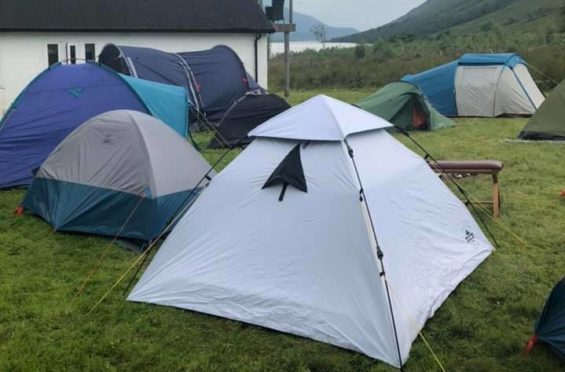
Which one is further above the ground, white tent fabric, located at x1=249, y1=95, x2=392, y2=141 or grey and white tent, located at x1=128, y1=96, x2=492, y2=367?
white tent fabric, located at x1=249, y1=95, x2=392, y2=141

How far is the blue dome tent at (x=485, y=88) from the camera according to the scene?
50.6 feet

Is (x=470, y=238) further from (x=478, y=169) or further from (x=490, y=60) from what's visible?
(x=490, y=60)

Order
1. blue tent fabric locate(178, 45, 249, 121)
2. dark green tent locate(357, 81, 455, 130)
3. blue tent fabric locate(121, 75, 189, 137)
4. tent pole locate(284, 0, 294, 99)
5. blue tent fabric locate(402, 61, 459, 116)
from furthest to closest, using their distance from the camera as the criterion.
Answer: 1. tent pole locate(284, 0, 294, 99)
2. blue tent fabric locate(402, 61, 459, 116)
3. dark green tent locate(357, 81, 455, 130)
4. blue tent fabric locate(178, 45, 249, 121)
5. blue tent fabric locate(121, 75, 189, 137)

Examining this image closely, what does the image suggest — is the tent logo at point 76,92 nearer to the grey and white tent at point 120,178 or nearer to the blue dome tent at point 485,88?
the grey and white tent at point 120,178

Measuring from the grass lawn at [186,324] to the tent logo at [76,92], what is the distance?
2.46 metres

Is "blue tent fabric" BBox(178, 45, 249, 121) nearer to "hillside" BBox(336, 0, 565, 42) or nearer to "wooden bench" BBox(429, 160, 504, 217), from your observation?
"wooden bench" BBox(429, 160, 504, 217)

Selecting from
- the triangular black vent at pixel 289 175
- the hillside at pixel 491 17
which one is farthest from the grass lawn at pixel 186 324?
the hillside at pixel 491 17

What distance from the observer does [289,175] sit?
4.72 metres

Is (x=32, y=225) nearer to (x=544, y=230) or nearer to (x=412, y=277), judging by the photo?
(x=412, y=277)

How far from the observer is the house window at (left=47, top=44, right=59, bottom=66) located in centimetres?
1903

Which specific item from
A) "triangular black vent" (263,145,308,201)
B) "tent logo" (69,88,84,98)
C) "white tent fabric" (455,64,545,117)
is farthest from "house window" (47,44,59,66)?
"triangular black vent" (263,145,308,201)

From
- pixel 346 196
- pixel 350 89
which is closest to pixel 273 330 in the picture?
pixel 346 196

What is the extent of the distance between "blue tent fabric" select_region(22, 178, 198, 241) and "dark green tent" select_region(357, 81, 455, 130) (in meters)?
8.12

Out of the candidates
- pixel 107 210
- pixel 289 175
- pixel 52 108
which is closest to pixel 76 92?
pixel 52 108
